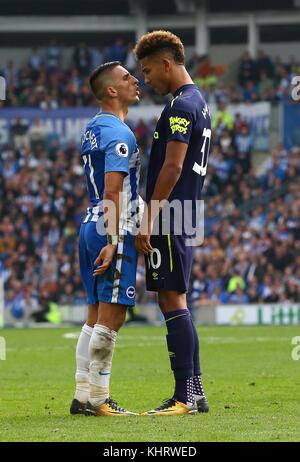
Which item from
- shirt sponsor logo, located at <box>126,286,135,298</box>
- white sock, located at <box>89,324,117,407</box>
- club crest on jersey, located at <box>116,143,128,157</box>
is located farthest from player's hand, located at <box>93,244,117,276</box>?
club crest on jersey, located at <box>116,143,128,157</box>

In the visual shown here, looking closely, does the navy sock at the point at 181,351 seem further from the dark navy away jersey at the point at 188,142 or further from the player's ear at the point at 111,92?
the player's ear at the point at 111,92

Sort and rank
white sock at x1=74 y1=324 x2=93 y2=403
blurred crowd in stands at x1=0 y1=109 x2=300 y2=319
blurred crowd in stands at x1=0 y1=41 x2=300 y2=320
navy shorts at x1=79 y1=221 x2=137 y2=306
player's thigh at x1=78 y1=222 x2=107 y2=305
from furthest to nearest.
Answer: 1. blurred crowd in stands at x1=0 y1=41 x2=300 y2=320
2. blurred crowd in stands at x1=0 y1=109 x2=300 y2=319
3. white sock at x1=74 y1=324 x2=93 y2=403
4. player's thigh at x1=78 y1=222 x2=107 y2=305
5. navy shorts at x1=79 y1=221 x2=137 y2=306

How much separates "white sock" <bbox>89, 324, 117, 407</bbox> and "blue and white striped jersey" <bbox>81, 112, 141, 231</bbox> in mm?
750

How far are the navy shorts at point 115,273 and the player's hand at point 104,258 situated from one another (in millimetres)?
64

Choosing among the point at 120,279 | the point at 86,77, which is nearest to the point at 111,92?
the point at 120,279

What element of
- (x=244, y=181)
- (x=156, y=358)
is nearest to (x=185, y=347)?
(x=156, y=358)

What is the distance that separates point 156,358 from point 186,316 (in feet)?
24.3

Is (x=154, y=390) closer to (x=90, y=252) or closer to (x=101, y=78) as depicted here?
(x=90, y=252)

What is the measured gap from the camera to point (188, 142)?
821 centimetres

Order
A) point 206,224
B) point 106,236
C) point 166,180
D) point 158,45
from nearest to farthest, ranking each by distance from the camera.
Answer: point 166,180
point 106,236
point 158,45
point 206,224

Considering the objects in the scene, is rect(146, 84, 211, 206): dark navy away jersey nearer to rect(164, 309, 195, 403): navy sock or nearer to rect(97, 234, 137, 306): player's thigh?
rect(97, 234, 137, 306): player's thigh

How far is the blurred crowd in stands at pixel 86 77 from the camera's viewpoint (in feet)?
110

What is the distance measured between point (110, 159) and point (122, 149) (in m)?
0.11

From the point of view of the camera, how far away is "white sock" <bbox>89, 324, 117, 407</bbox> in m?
8.22
